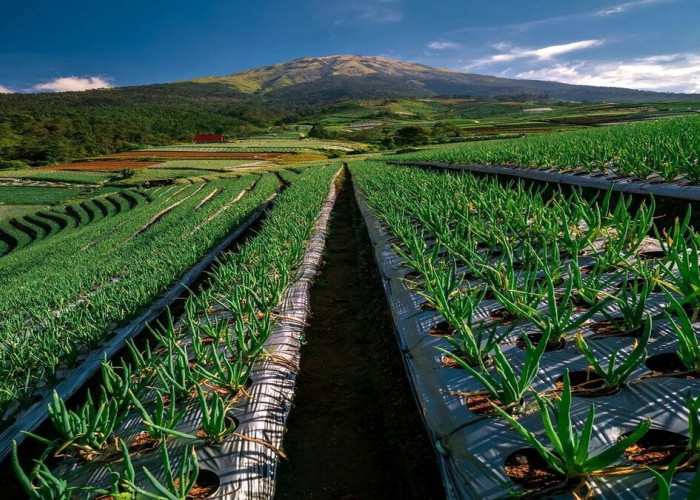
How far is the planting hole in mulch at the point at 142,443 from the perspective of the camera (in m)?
1.70

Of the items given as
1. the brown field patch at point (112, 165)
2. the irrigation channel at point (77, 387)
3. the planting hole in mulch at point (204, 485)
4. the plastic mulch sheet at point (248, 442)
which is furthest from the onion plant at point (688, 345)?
the brown field patch at point (112, 165)

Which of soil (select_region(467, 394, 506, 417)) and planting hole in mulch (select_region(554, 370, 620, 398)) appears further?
soil (select_region(467, 394, 506, 417))

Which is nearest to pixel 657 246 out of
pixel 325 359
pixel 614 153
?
pixel 325 359

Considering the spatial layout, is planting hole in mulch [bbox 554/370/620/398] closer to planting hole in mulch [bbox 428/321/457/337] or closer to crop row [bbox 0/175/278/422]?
planting hole in mulch [bbox 428/321/457/337]

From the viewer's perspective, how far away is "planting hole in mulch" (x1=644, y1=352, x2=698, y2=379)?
50.6 inches

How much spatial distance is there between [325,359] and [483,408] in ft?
5.73

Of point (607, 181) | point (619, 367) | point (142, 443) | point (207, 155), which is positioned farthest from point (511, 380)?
point (207, 155)

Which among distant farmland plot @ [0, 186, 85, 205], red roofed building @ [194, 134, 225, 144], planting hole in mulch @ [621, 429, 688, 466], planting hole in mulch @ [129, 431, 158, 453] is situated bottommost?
distant farmland plot @ [0, 186, 85, 205]

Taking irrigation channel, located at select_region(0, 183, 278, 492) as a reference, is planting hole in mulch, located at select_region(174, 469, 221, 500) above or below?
above

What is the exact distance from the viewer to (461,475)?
1.21 metres

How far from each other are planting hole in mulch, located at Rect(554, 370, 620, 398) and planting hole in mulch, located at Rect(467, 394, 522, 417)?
0.79 ft

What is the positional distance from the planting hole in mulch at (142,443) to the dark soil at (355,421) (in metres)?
0.61

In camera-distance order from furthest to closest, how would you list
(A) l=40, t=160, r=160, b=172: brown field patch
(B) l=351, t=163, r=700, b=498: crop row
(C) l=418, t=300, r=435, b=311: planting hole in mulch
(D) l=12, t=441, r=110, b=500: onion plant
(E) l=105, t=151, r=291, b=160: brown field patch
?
(E) l=105, t=151, r=291, b=160: brown field patch → (A) l=40, t=160, r=160, b=172: brown field patch → (C) l=418, t=300, r=435, b=311: planting hole in mulch → (D) l=12, t=441, r=110, b=500: onion plant → (B) l=351, t=163, r=700, b=498: crop row

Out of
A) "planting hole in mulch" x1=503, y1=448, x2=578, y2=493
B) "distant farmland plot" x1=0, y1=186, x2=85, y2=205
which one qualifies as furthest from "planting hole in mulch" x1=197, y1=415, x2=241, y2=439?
"distant farmland plot" x1=0, y1=186, x2=85, y2=205
